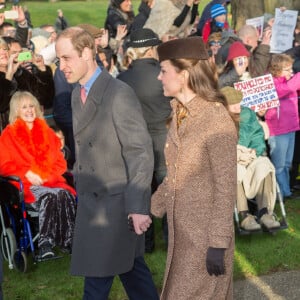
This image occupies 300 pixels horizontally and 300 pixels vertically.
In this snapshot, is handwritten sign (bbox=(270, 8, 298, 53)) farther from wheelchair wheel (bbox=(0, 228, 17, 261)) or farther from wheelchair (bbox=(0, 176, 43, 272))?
wheelchair wheel (bbox=(0, 228, 17, 261))

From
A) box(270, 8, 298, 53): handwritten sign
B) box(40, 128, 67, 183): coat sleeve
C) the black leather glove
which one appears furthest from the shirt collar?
box(270, 8, 298, 53): handwritten sign

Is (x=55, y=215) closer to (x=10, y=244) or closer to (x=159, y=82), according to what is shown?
(x=10, y=244)

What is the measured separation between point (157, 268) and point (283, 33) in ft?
19.7

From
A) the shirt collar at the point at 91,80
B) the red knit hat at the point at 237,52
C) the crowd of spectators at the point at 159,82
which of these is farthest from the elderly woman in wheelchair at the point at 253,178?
the shirt collar at the point at 91,80

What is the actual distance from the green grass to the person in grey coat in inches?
69.1

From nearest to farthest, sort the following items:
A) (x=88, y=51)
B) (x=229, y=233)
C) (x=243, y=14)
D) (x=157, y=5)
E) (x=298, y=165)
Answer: (x=229, y=233), (x=88, y=51), (x=298, y=165), (x=157, y=5), (x=243, y=14)

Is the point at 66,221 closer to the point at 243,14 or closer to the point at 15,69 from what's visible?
the point at 15,69

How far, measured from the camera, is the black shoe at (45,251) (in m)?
7.81

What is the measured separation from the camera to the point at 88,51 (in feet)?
16.4

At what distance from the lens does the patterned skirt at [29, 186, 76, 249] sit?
789cm

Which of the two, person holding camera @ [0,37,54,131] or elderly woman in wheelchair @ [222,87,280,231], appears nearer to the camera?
elderly woman in wheelchair @ [222,87,280,231]

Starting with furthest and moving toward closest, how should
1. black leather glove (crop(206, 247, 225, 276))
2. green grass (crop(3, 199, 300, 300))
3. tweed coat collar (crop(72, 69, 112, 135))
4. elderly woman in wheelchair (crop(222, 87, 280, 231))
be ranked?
1. elderly woman in wheelchair (crop(222, 87, 280, 231))
2. green grass (crop(3, 199, 300, 300))
3. tweed coat collar (crop(72, 69, 112, 135))
4. black leather glove (crop(206, 247, 225, 276))

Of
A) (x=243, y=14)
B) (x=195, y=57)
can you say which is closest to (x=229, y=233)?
(x=195, y=57)

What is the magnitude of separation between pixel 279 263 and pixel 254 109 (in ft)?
7.73
